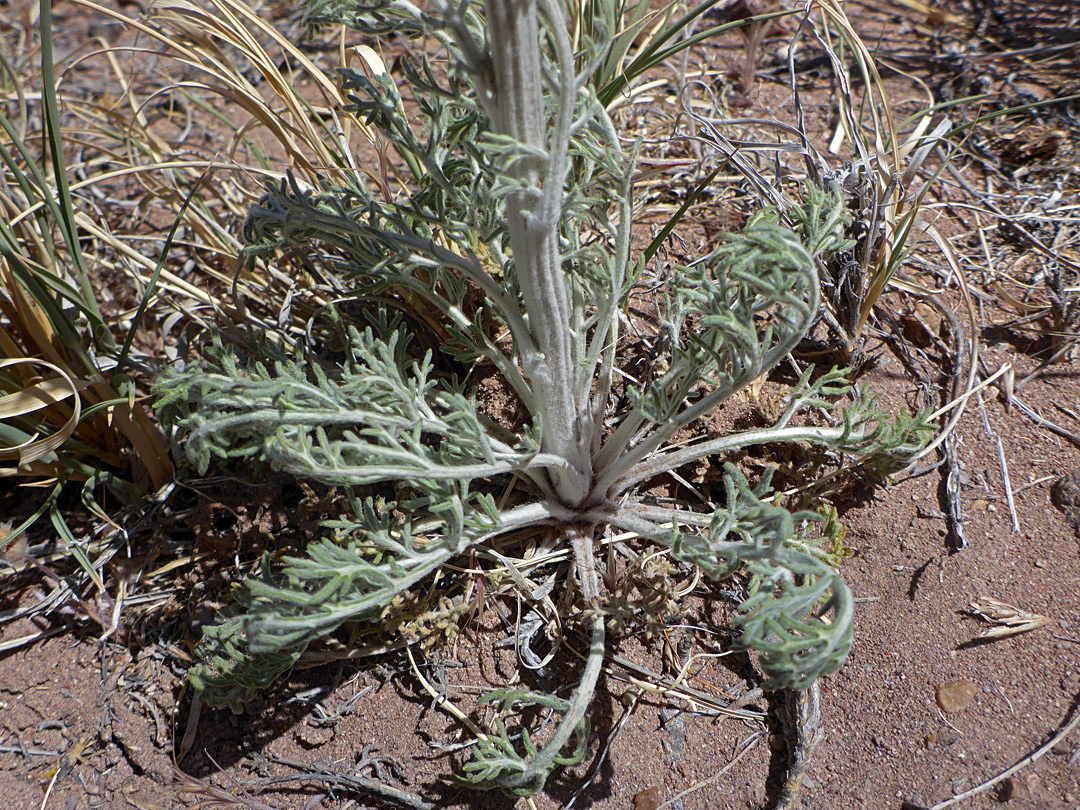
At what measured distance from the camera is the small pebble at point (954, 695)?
1.72m

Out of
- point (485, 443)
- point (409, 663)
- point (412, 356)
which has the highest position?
point (485, 443)

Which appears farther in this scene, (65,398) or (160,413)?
(65,398)

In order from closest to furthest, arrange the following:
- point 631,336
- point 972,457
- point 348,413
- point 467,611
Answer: point 348,413 → point 467,611 → point 972,457 → point 631,336

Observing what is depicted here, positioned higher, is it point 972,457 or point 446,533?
point 446,533

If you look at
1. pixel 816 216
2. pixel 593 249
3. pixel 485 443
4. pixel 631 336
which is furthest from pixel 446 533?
pixel 816 216

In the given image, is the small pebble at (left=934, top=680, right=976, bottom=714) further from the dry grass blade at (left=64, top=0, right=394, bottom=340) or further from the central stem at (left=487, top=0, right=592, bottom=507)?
the dry grass blade at (left=64, top=0, right=394, bottom=340)

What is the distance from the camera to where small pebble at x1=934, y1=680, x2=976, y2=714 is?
5.65 feet

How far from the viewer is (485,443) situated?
5.24ft

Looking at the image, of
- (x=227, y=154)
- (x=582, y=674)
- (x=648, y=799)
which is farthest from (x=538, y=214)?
(x=227, y=154)

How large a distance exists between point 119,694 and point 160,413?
0.79 metres

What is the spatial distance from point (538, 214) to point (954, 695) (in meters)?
1.43

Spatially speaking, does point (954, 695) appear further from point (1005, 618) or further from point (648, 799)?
point (648, 799)

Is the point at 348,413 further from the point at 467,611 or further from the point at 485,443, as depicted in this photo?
the point at 467,611

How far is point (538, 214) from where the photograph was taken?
4.64 feet
